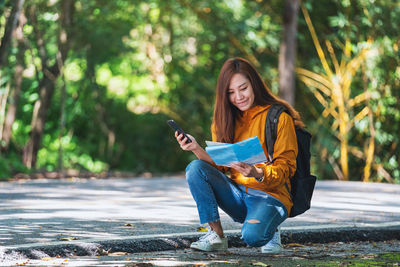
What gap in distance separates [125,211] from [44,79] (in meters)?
9.08

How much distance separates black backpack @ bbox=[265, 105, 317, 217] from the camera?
5.00 meters

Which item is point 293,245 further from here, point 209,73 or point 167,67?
point 167,67

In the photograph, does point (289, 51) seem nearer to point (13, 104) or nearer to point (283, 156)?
point (13, 104)

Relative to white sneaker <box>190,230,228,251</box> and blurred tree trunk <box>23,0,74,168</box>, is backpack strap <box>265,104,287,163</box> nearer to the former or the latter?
white sneaker <box>190,230,228,251</box>

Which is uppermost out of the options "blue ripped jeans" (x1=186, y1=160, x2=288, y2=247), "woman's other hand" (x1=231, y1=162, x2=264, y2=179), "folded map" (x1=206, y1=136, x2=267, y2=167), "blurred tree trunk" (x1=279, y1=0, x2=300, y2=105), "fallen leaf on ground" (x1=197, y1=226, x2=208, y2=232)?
"blurred tree trunk" (x1=279, y1=0, x2=300, y2=105)

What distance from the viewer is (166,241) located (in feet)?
18.2

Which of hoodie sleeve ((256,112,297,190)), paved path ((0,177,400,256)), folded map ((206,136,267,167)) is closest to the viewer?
folded map ((206,136,267,167))

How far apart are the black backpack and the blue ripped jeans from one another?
0.14 m

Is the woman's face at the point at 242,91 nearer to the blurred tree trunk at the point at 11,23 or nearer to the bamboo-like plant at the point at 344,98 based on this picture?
the blurred tree trunk at the point at 11,23

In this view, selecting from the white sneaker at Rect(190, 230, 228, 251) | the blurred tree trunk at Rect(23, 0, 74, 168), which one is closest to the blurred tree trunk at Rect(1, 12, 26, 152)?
the blurred tree trunk at Rect(23, 0, 74, 168)

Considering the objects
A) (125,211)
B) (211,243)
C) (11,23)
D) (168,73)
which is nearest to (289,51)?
(168,73)

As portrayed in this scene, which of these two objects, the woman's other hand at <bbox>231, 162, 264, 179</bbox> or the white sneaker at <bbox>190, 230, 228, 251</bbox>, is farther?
the white sneaker at <bbox>190, 230, 228, 251</bbox>

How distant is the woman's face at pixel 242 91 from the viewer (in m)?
5.20

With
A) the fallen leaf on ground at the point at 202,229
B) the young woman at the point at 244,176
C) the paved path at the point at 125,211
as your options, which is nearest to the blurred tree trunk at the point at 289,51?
the paved path at the point at 125,211
